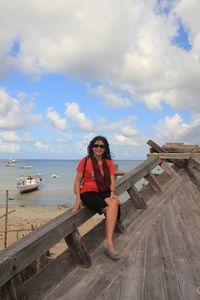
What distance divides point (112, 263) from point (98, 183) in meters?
1.07

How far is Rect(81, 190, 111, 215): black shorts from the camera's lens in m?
4.41

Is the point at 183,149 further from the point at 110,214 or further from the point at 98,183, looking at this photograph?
the point at 110,214

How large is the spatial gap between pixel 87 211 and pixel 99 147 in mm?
900

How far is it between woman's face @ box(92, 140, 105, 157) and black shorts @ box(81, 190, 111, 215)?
543 mm

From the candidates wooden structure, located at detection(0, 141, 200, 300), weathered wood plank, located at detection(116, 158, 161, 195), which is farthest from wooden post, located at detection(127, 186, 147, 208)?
wooden structure, located at detection(0, 141, 200, 300)

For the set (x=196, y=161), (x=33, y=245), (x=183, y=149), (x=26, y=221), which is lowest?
(x=26, y=221)

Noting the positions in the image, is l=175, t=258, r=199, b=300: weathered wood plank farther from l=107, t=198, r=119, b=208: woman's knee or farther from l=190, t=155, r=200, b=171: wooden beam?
l=190, t=155, r=200, b=171: wooden beam

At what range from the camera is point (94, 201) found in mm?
4441

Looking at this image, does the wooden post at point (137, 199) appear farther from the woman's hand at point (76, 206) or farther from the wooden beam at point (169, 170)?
the wooden beam at point (169, 170)

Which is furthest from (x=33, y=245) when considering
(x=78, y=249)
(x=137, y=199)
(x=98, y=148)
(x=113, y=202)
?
(x=137, y=199)

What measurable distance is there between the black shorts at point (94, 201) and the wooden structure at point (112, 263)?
9 cm

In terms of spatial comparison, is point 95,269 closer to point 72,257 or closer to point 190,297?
point 72,257

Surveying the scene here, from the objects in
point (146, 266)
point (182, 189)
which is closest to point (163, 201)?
point (182, 189)

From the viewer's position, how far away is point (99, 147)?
4789 mm
